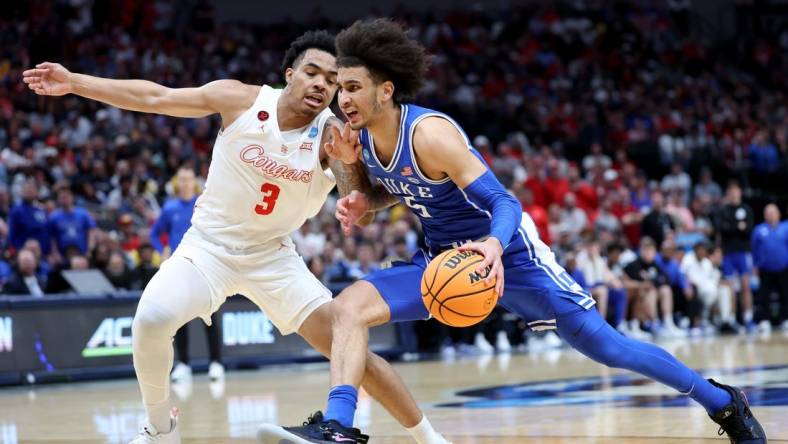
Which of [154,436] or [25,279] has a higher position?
[25,279]

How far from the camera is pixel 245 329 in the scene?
13203mm

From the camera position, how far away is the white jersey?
19.0ft

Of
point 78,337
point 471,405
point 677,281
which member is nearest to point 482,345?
point 677,281

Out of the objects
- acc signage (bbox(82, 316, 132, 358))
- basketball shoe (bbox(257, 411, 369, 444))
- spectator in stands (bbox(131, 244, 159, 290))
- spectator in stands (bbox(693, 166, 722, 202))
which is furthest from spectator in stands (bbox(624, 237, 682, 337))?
basketball shoe (bbox(257, 411, 369, 444))

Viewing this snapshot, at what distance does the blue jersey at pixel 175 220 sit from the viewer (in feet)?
36.8

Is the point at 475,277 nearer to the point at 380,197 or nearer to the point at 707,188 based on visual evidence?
the point at 380,197

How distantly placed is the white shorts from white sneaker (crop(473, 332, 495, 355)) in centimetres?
960

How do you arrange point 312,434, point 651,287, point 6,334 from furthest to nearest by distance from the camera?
point 651,287 → point 6,334 → point 312,434

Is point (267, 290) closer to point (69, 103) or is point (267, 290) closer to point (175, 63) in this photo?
point (69, 103)

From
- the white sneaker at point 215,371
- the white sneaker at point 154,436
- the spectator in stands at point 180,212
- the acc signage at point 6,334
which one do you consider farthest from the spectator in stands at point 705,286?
the white sneaker at point 154,436

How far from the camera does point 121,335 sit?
12.1 meters

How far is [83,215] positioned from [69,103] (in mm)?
4376

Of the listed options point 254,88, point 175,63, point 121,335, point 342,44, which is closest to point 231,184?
point 254,88

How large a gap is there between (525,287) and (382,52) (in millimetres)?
1282
